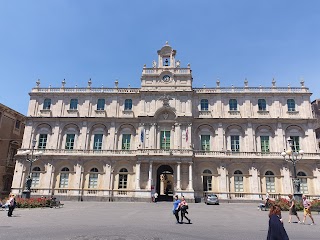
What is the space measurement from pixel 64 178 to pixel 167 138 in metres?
15.4

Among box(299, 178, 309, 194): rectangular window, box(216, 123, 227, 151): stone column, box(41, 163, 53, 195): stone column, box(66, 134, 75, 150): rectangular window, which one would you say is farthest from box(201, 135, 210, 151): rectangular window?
box(41, 163, 53, 195): stone column

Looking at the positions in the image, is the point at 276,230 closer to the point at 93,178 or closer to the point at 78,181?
the point at 93,178

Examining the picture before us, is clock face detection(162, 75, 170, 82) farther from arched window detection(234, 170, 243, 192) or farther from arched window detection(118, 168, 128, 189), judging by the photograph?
arched window detection(234, 170, 243, 192)

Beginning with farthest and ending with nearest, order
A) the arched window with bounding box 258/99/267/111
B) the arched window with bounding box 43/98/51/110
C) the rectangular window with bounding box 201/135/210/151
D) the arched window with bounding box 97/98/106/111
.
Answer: the arched window with bounding box 43/98/51/110
the arched window with bounding box 97/98/106/111
the arched window with bounding box 258/99/267/111
the rectangular window with bounding box 201/135/210/151

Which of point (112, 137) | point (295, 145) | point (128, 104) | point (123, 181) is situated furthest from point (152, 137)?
point (295, 145)

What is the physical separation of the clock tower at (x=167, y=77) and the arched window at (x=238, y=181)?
13.4 meters

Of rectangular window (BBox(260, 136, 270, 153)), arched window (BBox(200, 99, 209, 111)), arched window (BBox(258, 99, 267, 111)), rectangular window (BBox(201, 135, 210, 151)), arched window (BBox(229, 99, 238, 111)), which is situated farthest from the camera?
arched window (BBox(200, 99, 209, 111))

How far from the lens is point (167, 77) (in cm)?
3819

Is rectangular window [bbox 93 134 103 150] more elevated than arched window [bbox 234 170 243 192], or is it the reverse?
rectangular window [bbox 93 134 103 150]

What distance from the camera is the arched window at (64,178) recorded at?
117 ft

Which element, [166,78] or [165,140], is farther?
[166,78]

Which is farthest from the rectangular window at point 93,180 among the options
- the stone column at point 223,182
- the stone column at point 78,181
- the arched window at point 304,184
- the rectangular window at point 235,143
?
the arched window at point 304,184

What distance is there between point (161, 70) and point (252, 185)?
20487mm

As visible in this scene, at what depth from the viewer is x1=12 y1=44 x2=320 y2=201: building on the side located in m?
34.1
